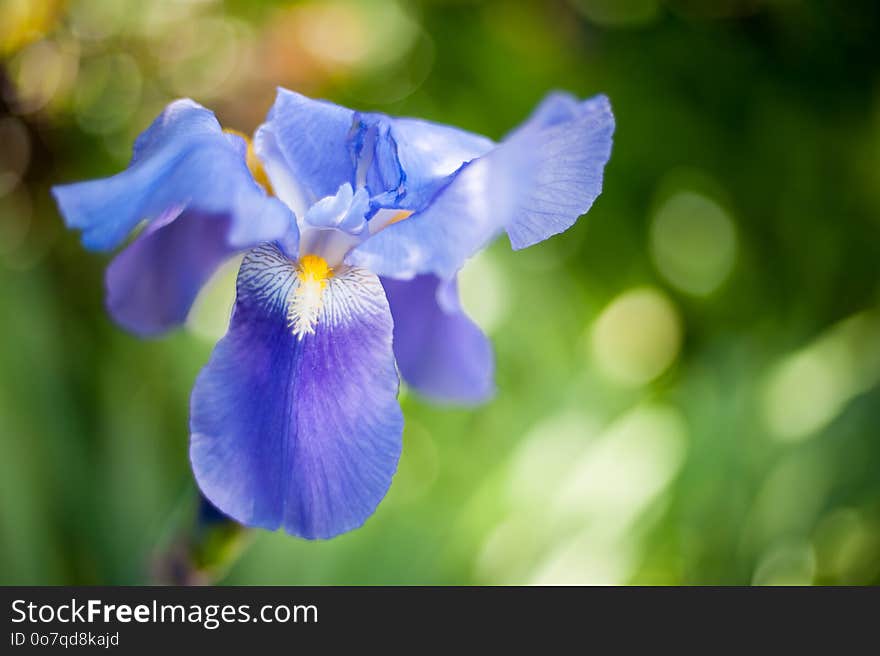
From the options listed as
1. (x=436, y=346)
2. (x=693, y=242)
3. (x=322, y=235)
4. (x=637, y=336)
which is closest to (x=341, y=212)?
(x=322, y=235)

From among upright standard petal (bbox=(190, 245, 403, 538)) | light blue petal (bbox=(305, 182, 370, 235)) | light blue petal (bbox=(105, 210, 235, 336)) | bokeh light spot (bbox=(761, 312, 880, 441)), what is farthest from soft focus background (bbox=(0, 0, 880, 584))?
light blue petal (bbox=(305, 182, 370, 235))

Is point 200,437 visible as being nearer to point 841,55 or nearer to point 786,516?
point 786,516

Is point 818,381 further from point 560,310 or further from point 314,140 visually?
point 314,140

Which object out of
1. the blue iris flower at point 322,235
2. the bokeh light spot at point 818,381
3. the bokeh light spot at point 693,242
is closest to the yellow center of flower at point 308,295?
the blue iris flower at point 322,235

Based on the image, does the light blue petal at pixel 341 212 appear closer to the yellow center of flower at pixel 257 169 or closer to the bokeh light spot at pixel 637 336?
the yellow center of flower at pixel 257 169

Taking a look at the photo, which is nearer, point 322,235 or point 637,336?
point 322,235

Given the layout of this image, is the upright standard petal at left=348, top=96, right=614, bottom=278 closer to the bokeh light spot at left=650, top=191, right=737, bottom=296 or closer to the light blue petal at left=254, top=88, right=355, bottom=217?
the light blue petal at left=254, top=88, right=355, bottom=217
